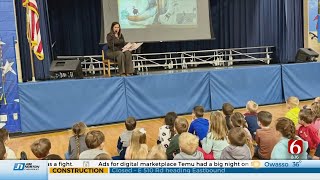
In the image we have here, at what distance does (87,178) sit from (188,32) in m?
8.75

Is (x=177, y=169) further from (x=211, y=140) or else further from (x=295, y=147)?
(x=211, y=140)

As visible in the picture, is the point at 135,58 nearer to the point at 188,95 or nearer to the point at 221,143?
the point at 188,95

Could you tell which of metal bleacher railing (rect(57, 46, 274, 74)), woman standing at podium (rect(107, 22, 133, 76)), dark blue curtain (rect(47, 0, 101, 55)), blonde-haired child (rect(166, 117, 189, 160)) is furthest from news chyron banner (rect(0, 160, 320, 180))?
dark blue curtain (rect(47, 0, 101, 55))

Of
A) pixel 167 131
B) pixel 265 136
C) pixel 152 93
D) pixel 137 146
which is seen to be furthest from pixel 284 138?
pixel 152 93

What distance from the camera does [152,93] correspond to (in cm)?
662

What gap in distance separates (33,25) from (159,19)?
13.5 feet

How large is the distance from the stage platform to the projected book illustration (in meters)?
3.12

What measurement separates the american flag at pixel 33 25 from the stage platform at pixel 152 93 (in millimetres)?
880

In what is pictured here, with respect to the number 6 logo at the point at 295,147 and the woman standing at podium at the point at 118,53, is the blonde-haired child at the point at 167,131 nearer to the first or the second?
the number 6 logo at the point at 295,147

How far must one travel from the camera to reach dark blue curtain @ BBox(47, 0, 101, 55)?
10.4m

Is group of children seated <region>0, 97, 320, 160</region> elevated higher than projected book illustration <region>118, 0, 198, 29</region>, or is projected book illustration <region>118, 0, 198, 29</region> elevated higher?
projected book illustration <region>118, 0, 198, 29</region>

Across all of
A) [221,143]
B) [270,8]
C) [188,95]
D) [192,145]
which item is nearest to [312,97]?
[188,95]

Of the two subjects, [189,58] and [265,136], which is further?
[189,58]

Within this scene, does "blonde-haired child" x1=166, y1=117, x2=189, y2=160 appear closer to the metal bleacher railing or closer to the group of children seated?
the group of children seated
